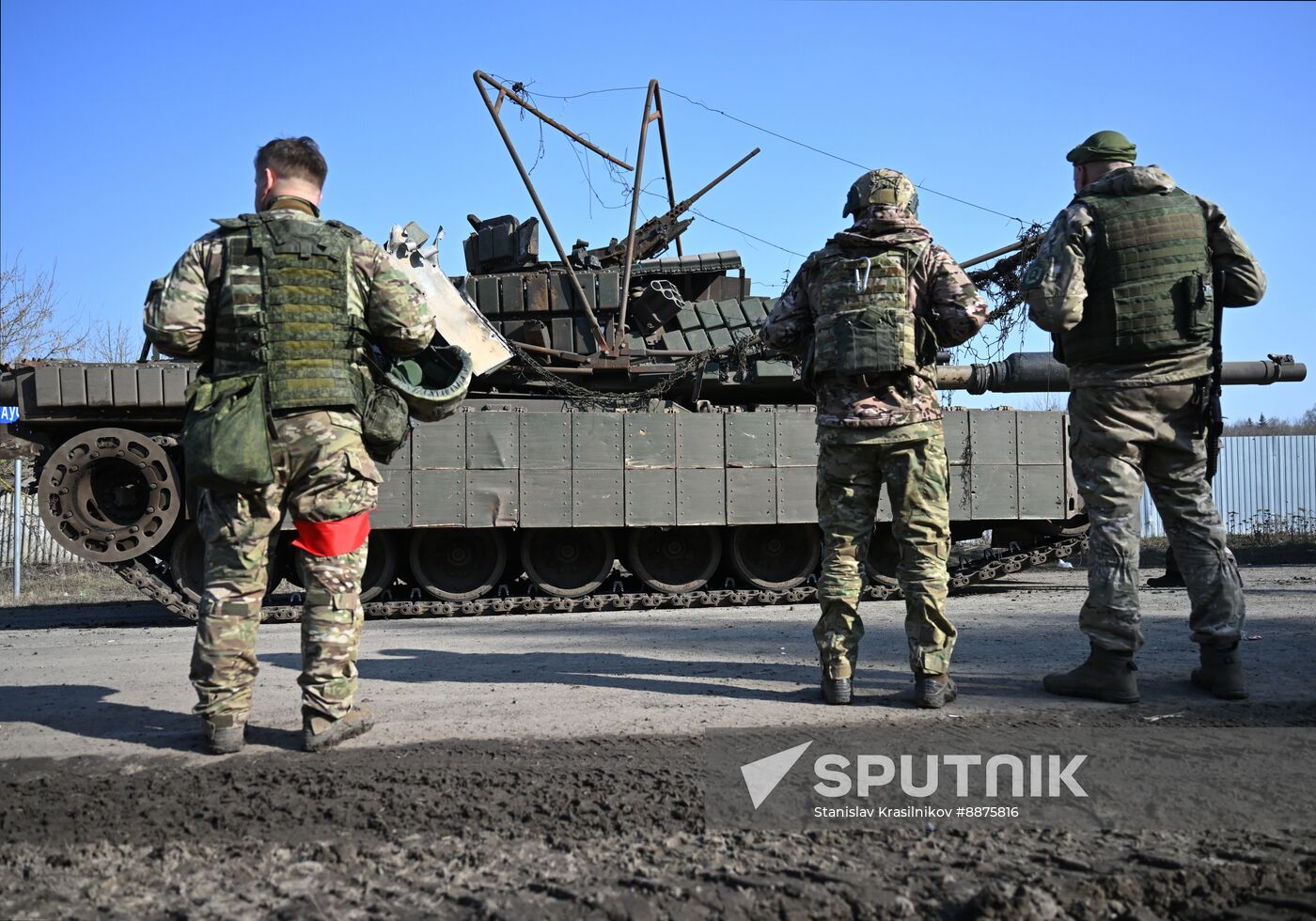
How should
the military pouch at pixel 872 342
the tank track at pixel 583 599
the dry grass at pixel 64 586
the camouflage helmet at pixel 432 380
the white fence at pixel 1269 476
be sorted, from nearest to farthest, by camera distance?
the camouflage helmet at pixel 432 380
the military pouch at pixel 872 342
the tank track at pixel 583 599
the dry grass at pixel 64 586
the white fence at pixel 1269 476

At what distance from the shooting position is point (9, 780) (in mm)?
3471

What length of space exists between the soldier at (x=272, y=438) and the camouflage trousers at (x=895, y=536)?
1807 millimetres

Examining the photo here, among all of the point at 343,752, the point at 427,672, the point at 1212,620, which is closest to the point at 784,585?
the point at 427,672

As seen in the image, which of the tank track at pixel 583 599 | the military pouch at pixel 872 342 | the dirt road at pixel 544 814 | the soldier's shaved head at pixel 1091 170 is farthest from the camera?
the tank track at pixel 583 599

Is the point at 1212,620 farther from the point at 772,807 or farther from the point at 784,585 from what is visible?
the point at 784,585

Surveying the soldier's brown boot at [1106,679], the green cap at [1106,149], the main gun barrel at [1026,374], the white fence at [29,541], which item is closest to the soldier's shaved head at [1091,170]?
the green cap at [1106,149]

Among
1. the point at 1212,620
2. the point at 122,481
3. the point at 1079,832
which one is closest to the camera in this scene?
the point at 1079,832

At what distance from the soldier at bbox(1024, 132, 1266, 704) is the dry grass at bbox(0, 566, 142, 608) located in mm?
12789

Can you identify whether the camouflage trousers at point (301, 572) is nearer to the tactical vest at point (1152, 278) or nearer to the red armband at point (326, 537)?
the red armband at point (326, 537)

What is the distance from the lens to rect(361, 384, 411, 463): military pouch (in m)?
4.08

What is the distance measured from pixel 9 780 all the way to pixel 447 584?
7745 millimetres

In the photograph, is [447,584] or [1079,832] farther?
[447,584]

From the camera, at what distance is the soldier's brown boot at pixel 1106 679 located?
4355 millimetres

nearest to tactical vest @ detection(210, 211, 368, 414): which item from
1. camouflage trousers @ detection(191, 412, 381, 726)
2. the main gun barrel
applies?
camouflage trousers @ detection(191, 412, 381, 726)
